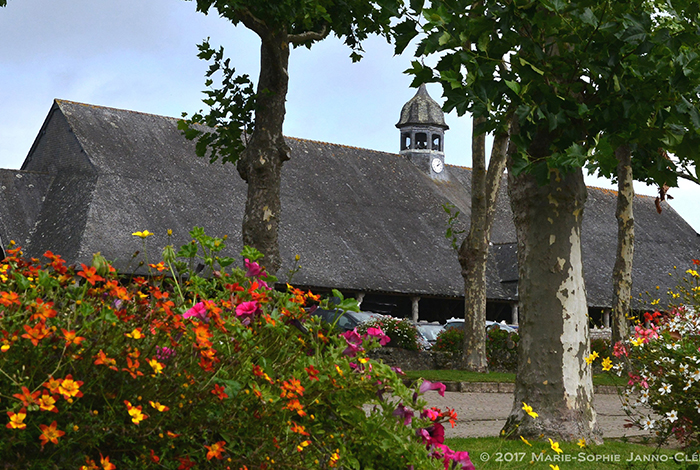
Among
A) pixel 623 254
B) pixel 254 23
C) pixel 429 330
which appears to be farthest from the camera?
pixel 429 330

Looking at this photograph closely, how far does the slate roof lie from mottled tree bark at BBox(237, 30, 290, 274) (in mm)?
14546

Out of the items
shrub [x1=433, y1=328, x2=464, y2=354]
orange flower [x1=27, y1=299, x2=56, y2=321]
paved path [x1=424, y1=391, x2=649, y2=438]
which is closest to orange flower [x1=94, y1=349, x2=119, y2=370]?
orange flower [x1=27, y1=299, x2=56, y2=321]

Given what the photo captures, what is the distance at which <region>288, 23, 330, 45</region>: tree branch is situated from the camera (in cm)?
1291

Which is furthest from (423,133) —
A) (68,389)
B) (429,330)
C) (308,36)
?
(68,389)

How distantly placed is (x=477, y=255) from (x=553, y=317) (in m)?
11.6

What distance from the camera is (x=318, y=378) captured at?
3.41 meters

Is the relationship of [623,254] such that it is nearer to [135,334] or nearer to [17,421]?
[135,334]

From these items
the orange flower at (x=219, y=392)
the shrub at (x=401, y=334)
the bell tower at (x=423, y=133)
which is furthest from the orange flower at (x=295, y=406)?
the bell tower at (x=423, y=133)

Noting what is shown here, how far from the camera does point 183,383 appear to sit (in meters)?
3.02

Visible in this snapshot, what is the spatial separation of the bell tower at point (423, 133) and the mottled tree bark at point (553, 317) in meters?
34.0

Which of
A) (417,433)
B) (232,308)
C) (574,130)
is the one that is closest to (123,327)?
(232,308)

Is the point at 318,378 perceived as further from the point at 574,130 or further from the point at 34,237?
the point at 34,237

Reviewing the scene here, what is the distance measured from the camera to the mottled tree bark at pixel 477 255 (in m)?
18.8

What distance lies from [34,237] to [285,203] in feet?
30.1
